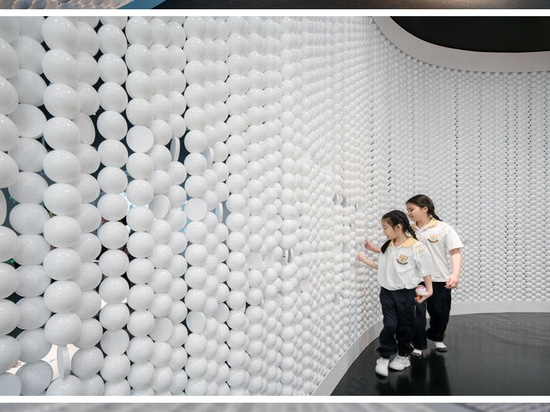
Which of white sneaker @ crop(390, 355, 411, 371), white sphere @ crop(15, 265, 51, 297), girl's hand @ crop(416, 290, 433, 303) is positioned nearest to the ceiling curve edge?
girl's hand @ crop(416, 290, 433, 303)

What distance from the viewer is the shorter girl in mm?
1970

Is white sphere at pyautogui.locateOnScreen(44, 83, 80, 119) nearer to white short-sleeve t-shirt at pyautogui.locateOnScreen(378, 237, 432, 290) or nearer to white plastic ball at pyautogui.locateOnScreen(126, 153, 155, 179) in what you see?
white plastic ball at pyautogui.locateOnScreen(126, 153, 155, 179)

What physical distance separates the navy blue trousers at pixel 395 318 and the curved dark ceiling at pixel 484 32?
1.83m

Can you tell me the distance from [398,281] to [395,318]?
0.18 meters

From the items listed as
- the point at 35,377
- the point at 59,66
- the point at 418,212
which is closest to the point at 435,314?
the point at 418,212

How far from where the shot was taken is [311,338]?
1.51 metres

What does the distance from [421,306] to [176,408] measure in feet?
5.90

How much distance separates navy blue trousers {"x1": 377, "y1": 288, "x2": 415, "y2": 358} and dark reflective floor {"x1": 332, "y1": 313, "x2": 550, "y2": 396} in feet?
0.44

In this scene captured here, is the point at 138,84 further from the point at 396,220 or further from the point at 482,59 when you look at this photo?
the point at 482,59

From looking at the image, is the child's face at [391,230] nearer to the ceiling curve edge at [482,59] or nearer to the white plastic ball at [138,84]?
the white plastic ball at [138,84]

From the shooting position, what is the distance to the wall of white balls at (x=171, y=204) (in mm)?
637

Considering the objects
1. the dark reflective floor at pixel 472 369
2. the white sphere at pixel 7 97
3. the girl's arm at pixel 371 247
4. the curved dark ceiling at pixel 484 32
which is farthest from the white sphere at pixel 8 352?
the curved dark ceiling at pixel 484 32

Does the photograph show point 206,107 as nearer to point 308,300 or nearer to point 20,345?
point 20,345

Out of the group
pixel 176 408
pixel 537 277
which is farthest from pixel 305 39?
pixel 537 277
